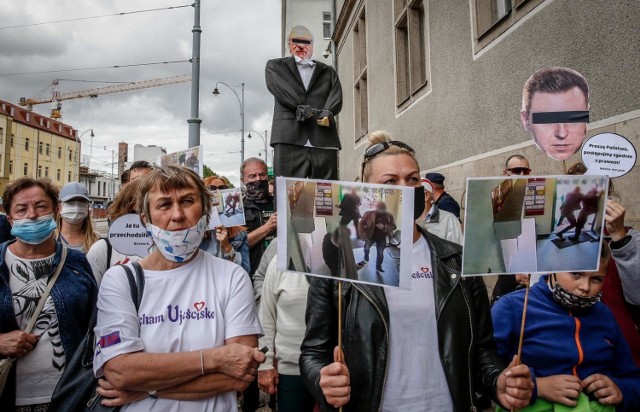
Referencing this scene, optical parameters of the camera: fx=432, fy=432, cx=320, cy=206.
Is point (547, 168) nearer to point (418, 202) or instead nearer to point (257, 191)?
point (257, 191)

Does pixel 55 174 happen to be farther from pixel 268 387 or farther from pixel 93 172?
pixel 268 387

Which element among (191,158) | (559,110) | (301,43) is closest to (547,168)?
(559,110)

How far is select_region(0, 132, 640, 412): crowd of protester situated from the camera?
1642mm

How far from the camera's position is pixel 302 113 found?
169 inches

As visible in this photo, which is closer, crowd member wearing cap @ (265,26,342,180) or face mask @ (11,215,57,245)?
face mask @ (11,215,57,245)

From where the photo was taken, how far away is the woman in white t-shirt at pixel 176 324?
1666 millimetres

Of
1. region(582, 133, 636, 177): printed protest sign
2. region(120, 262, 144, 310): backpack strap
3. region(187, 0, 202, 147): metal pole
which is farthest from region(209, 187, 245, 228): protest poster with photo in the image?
region(187, 0, 202, 147): metal pole

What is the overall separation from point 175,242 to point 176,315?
313 mm

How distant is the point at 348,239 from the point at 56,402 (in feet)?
4.58

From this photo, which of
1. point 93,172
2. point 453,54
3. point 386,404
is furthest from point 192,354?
point 93,172

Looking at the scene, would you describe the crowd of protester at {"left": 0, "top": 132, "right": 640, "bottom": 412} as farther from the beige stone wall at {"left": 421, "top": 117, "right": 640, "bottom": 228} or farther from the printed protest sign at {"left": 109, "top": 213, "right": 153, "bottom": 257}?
the beige stone wall at {"left": 421, "top": 117, "right": 640, "bottom": 228}

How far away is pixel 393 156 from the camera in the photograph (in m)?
1.83

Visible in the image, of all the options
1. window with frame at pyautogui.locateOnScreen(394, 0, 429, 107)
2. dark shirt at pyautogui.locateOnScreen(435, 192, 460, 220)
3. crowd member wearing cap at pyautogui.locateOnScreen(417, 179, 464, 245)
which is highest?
window with frame at pyautogui.locateOnScreen(394, 0, 429, 107)

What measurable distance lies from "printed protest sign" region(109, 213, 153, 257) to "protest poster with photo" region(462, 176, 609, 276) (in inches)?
79.1
